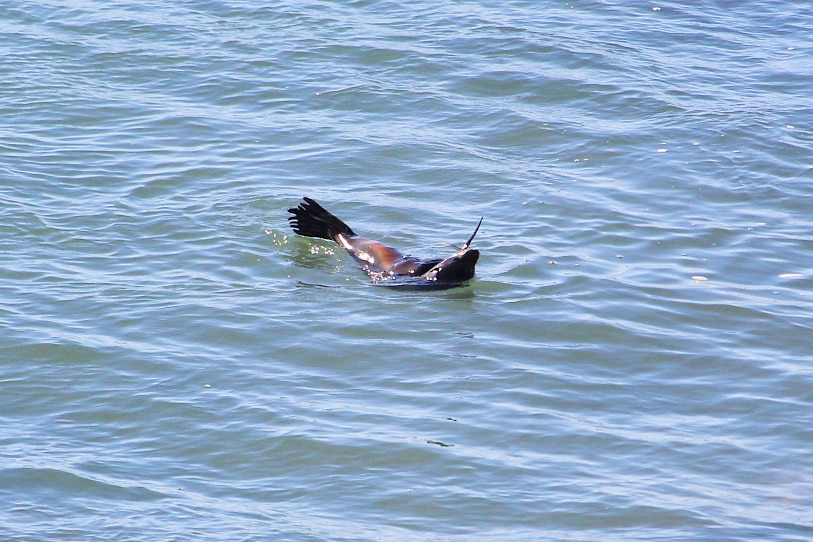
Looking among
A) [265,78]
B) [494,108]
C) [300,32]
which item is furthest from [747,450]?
[300,32]

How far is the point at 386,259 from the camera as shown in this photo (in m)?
9.34

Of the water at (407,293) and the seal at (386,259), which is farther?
the seal at (386,259)

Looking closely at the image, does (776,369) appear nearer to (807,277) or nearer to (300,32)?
(807,277)

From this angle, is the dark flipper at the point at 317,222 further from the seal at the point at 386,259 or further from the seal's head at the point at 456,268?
the seal's head at the point at 456,268

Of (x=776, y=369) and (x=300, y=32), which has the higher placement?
(x=300, y=32)

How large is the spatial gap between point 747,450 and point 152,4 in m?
13.2

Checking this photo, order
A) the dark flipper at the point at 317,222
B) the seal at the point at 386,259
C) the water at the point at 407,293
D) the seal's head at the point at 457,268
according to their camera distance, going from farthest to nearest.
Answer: the dark flipper at the point at 317,222 → the seal at the point at 386,259 → the seal's head at the point at 457,268 → the water at the point at 407,293

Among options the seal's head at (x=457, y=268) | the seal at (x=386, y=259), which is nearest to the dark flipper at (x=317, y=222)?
the seal at (x=386, y=259)

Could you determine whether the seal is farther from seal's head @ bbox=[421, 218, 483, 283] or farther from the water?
the water

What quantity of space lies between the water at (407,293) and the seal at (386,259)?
0.12 meters

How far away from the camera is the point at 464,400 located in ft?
24.1

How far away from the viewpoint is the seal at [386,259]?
29.0ft

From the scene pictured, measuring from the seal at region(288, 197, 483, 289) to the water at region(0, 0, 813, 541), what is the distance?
12 centimetres

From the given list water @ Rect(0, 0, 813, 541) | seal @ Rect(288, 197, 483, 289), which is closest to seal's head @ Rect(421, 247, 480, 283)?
seal @ Rect(288, 197, 483, 289)
